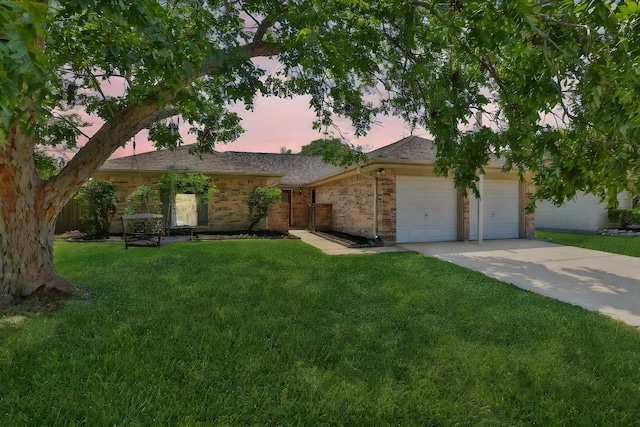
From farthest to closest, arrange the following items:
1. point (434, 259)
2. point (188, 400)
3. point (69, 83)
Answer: point (434, 259) → point (69, 83) → point (188, 400)

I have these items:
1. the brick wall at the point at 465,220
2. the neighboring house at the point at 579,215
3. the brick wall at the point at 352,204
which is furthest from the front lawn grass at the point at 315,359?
the neighboring house at the point at 579,215

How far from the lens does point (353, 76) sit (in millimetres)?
7301

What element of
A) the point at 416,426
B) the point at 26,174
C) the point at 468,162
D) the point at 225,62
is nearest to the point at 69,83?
the point at 26,174

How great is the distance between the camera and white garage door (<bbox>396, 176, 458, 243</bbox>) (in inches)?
445

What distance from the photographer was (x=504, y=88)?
338cm

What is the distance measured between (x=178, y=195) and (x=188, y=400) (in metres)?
12.3

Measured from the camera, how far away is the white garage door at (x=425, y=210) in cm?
1130

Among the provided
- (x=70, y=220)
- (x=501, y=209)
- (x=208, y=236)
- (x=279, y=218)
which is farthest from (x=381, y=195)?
(x=70, y=220)

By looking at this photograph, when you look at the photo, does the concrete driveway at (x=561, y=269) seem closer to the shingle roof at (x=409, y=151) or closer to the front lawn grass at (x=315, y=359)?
the front lawn grass at (x=315, y=359)

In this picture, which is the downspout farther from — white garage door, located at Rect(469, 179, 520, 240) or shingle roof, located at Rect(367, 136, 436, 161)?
white garage door, located at Rect(469, 179, 520, 240)

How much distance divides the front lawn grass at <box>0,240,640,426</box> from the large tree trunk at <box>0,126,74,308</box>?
2.26ft

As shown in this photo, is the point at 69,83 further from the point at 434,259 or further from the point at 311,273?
the point at 434,259

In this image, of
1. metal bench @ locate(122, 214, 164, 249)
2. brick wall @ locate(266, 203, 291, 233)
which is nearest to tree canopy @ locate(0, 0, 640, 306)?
metal bench @ locate(122, 214, 164, 249)

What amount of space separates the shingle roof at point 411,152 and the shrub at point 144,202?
8.68m
